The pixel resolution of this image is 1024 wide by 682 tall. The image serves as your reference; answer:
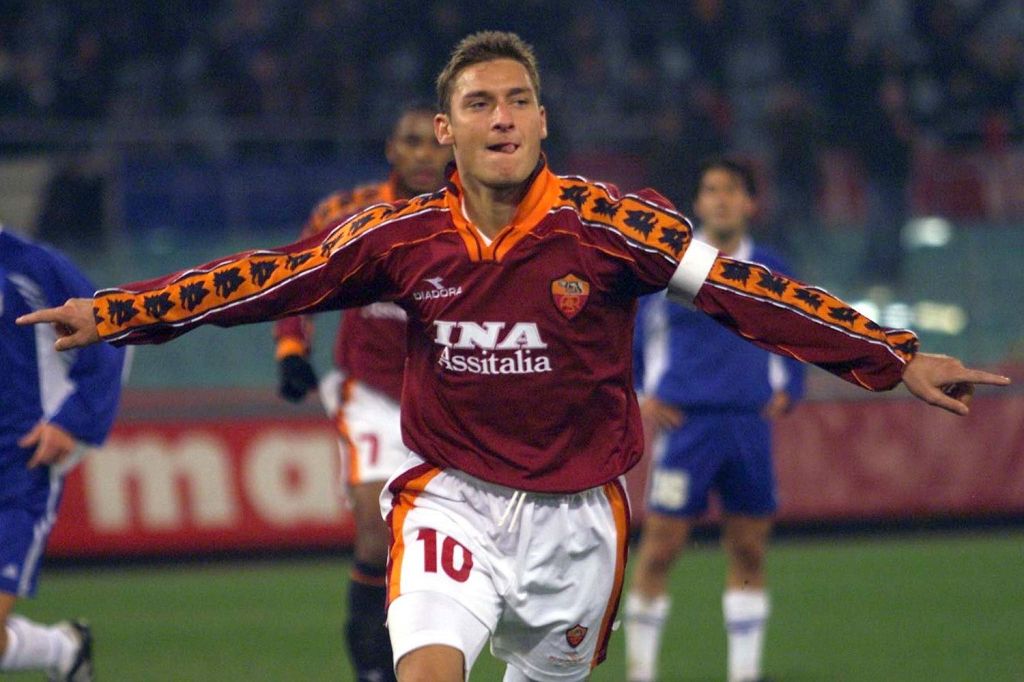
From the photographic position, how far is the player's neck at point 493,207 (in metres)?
4.45

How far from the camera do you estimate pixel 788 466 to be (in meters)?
11.8

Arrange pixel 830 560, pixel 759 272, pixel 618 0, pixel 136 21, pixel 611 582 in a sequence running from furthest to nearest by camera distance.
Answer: pixel 618 0, pixel 136 21, pixel 830 560, pixel 611 582, pixel 759 272

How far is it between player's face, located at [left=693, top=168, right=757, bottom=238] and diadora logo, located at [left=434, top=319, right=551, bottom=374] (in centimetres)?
345

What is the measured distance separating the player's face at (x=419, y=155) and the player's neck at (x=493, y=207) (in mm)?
2327

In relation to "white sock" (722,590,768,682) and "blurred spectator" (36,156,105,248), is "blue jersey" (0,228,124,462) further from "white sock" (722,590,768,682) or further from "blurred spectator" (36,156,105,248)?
"blurred spectator" (36,156,105,248)

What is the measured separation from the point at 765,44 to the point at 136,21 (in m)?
6.00

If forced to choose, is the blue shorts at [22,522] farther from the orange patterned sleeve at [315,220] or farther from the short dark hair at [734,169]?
the short dark hair at [734,169]

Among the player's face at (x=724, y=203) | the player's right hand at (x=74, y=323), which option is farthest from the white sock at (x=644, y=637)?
the player's right hand at (x=74, y=323)

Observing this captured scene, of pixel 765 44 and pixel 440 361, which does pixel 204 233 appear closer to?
pixel 765 44

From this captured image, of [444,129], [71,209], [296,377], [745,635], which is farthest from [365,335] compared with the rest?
[71,209]

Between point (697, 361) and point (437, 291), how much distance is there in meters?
3.54

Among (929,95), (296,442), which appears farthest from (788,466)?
(929,95)

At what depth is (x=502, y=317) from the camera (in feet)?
14.4

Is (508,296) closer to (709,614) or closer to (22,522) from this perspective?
(22,522)
